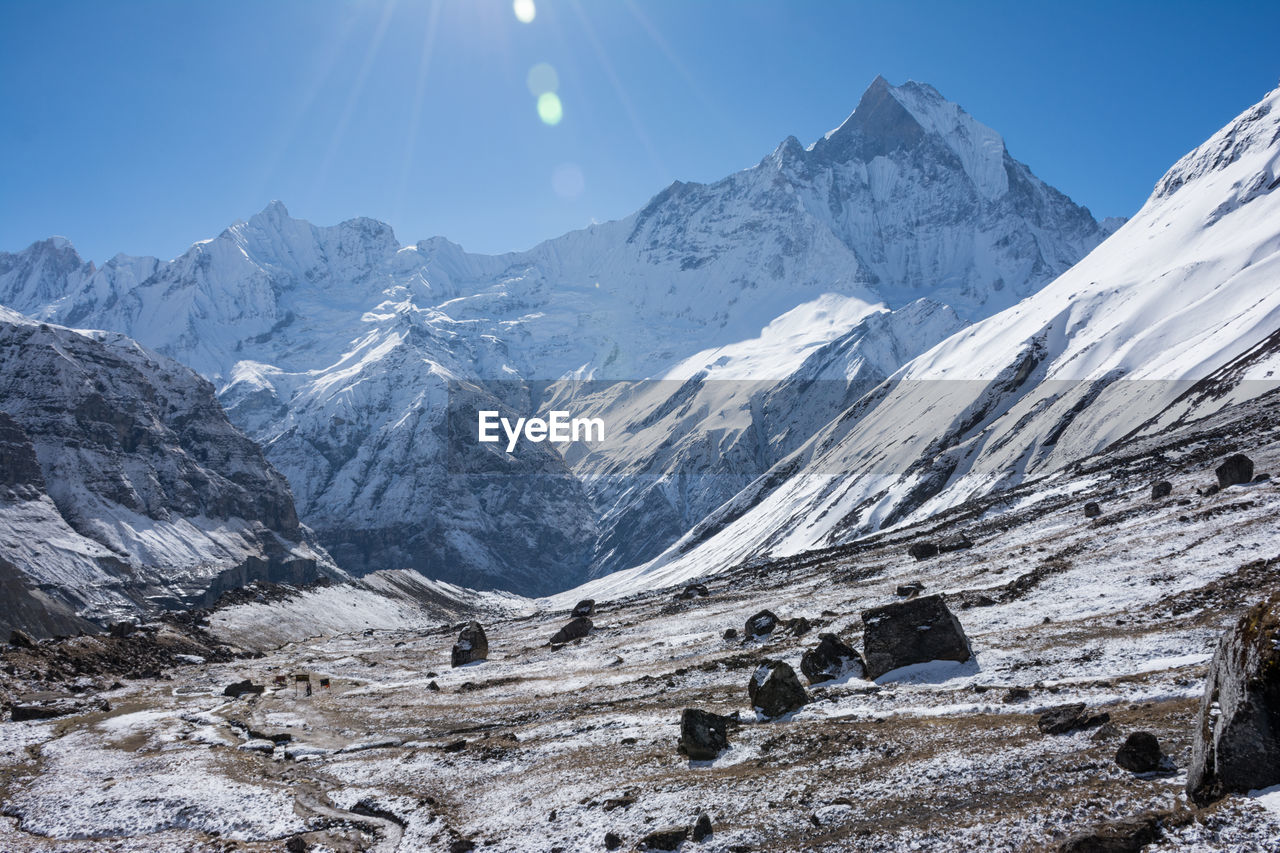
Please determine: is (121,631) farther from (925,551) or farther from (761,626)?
(925,551)

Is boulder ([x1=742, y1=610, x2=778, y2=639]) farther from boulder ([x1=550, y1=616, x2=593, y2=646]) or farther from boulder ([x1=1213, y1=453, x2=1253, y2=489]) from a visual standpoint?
boulder ([x1=1213, y1=453, x2=1253, y2=489])

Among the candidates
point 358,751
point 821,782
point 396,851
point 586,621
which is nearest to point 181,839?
point 396,851

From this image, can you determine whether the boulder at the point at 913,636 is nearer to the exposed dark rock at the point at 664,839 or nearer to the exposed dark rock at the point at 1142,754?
the exposed dark rock at the point at 1142,754

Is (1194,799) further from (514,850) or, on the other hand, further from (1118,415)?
(1118,415)

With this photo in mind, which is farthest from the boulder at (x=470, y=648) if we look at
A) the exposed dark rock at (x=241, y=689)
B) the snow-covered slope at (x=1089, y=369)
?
the snow-covered slope at (x=1089, y=369)

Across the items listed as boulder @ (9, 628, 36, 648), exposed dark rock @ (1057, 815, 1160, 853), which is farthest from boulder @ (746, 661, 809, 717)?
boulder @ (9, 628, 36, 648)

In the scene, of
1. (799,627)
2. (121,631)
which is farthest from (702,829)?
(121,631)
